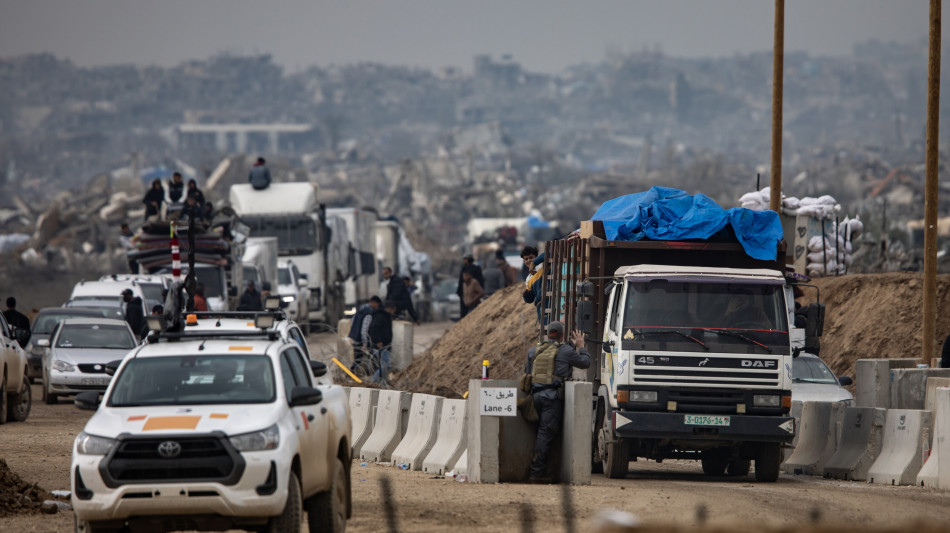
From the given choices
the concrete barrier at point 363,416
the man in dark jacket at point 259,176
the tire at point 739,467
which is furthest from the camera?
the man in dark jacket at point 259,176

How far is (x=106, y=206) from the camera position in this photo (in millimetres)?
75938

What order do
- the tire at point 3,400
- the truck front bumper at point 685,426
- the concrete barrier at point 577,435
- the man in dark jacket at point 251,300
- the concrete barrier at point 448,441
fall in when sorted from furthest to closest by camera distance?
the man in dark jacket at point 251,300 < the tire at point 3,400 < the concrete barrier at point 448,441 < the truck front bumper at point 685,426 < the concrete barrier at point 577,435

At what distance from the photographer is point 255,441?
1009cm

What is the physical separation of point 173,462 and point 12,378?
40.0 feet

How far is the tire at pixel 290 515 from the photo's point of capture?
1022cm

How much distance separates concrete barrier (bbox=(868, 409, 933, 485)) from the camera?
1608 centimetres

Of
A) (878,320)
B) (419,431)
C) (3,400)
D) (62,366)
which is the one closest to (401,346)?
(62,366)

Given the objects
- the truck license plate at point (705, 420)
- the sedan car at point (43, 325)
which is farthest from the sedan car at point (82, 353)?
the truck license plate at point (705, 420)

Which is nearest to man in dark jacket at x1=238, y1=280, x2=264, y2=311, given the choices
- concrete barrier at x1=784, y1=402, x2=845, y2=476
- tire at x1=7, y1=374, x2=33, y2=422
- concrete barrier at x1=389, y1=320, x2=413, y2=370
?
concrete barrier at x1=389, y1=320, x2=413, y2=370

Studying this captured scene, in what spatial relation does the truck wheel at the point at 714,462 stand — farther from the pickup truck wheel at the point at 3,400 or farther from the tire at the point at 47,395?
the tire at the point at 47,395

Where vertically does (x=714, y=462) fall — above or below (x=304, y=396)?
below

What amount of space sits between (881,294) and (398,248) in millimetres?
27152

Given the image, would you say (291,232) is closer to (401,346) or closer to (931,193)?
(401,346)

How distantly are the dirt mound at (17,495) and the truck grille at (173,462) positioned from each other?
3428 mm
